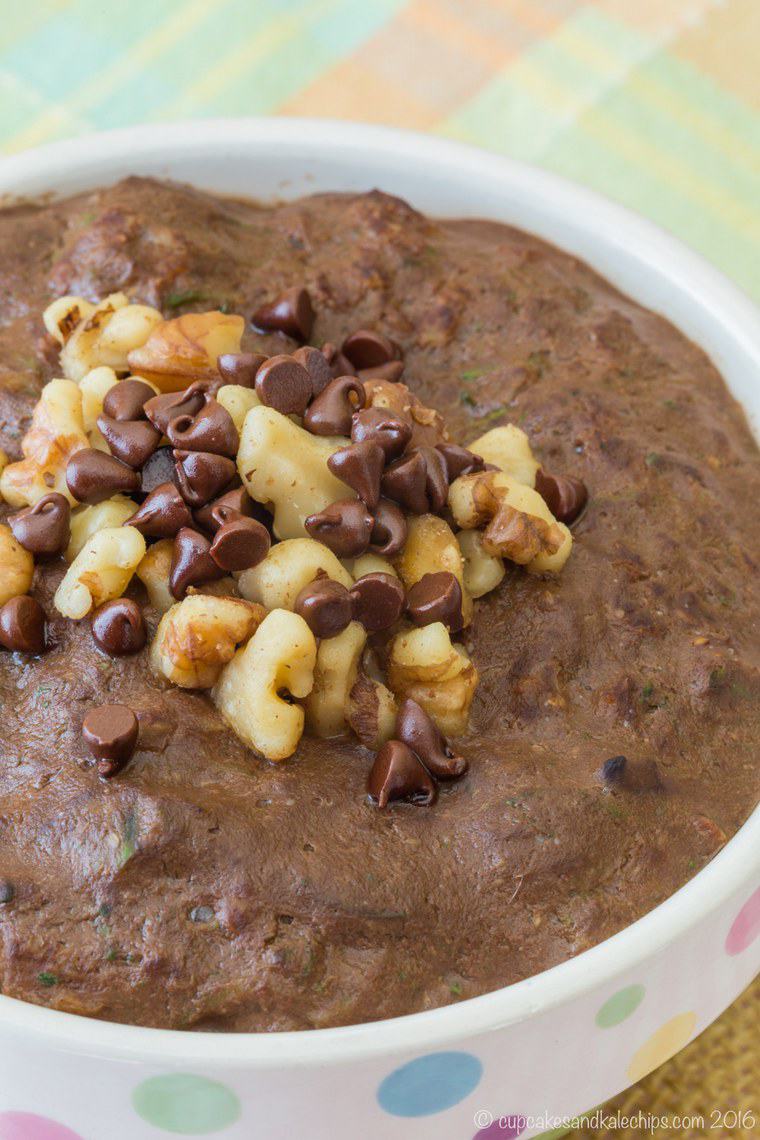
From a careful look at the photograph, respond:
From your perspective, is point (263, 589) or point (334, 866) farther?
point (263, 589)

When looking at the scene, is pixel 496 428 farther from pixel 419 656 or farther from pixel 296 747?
pixel 296 747

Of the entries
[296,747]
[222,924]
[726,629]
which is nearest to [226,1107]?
[222,924]

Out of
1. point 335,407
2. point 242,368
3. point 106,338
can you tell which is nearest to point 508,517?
point 335,407

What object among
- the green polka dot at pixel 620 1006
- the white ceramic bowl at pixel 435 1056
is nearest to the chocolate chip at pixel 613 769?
the white ceramic bowl at pixel 435 1056

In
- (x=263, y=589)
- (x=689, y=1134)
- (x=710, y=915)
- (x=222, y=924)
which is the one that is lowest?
(x=689, y=1134)

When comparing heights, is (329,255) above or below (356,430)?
below

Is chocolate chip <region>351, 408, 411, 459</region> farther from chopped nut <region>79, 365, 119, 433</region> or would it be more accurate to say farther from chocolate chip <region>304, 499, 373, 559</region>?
chopped nut <region>79, 365, 119, 433</region>
